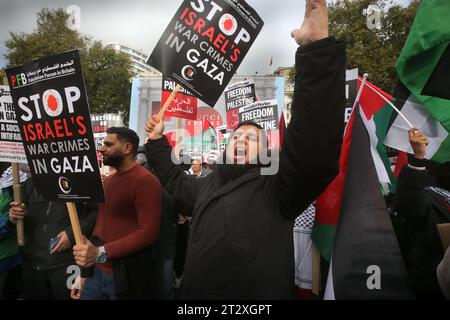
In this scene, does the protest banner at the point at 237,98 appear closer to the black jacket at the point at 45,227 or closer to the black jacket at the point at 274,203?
the black jacket at the point at 45,227

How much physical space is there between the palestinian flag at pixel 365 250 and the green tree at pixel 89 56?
2371 centimetres

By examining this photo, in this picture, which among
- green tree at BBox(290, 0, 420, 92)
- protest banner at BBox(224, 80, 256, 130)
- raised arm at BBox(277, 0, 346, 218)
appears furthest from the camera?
green tree at BBox(290, 0, 420, 92)

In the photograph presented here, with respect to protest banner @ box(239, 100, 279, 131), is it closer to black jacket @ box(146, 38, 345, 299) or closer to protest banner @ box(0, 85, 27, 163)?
protest banner @ box(0, 85, 27, 163)

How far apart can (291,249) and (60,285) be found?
2132mm

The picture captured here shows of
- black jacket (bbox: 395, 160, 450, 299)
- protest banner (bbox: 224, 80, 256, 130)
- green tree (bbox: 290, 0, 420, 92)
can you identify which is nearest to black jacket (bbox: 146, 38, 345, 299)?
black jacket (bbox: 395, 160, 450, 299)

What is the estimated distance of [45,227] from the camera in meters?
3.00

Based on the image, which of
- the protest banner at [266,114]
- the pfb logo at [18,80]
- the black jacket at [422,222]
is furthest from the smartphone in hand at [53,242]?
the protest banner at [266,114]

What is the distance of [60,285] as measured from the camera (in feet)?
9.58

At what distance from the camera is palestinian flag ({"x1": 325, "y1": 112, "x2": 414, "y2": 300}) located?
2043 millimetres

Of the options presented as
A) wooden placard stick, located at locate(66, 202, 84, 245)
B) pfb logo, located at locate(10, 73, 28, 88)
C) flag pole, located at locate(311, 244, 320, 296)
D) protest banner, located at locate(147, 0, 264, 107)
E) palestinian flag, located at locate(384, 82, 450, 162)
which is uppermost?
protest banner, located at locate(147, 0, 264, 107)

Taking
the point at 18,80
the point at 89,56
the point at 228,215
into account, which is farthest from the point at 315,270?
the point at 89,56

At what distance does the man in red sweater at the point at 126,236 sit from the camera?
8.14 feet

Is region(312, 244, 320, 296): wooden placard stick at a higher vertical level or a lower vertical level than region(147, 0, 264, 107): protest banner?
lower

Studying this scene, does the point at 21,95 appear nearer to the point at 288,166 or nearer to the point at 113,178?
the point at 113,178
